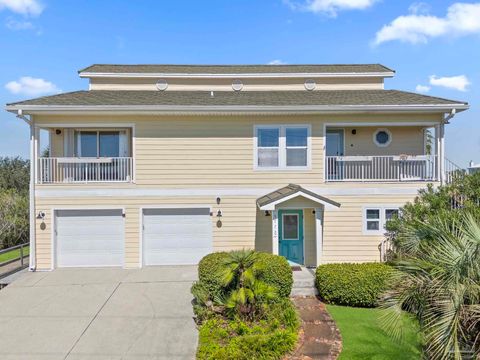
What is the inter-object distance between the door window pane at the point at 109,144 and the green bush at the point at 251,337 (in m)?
8.20

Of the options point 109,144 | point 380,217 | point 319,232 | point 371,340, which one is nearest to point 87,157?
point 109,144

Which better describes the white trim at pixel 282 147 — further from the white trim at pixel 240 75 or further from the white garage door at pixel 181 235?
the white trim at pixel 240 75

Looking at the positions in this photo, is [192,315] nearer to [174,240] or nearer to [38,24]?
[174,240]

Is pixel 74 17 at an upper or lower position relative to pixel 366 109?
upper

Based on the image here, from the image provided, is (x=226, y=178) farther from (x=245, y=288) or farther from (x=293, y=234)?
(x=245, y=288)

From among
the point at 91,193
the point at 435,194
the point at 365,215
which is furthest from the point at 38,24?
the point at 435,194

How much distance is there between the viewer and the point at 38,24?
43.2 feet

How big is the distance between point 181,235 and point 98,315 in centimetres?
457

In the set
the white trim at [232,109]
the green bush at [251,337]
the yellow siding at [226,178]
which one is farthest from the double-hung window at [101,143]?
the green bush at [251,337]

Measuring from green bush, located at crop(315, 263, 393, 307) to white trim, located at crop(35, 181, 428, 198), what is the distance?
12.0 feet

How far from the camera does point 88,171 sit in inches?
489

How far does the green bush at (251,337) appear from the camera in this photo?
632 centimetres

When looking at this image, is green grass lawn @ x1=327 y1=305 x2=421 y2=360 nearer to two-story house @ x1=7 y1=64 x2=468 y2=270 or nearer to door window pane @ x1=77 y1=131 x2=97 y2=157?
two-story house @ x1=7 y1=64 x2=468 y2=270

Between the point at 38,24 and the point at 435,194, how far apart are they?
639 inches
